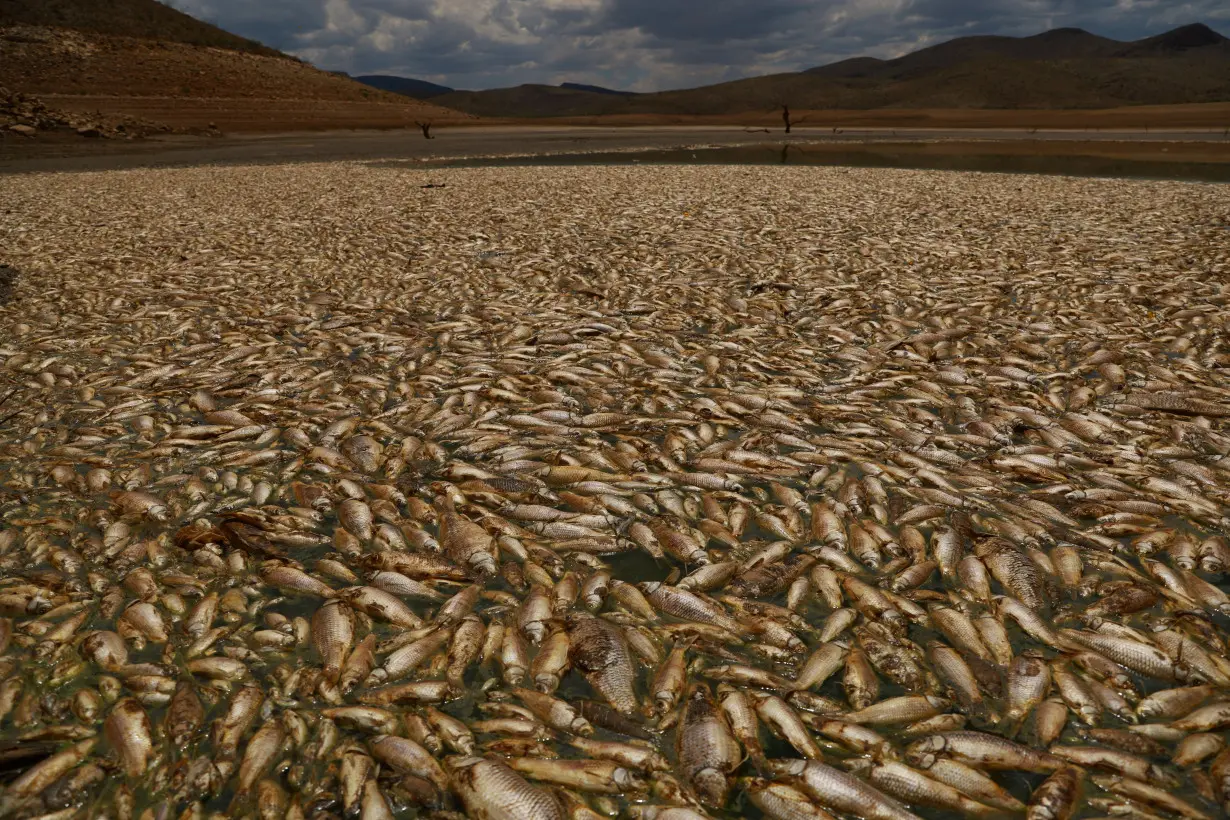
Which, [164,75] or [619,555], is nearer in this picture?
[619,555]

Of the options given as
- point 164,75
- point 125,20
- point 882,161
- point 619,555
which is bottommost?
point 619,555

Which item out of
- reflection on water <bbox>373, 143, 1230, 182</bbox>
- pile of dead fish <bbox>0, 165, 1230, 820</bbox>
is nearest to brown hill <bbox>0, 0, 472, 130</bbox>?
reflection on water <bbox>373, 143, 1230, 182</bbox>

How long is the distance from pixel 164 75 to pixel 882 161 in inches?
2406

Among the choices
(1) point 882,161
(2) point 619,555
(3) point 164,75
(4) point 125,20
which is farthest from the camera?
(4) point 125,20

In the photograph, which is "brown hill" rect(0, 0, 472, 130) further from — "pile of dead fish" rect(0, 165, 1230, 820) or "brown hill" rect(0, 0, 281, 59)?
"pile of dead fish" rect(0, 165, 1230, 820)

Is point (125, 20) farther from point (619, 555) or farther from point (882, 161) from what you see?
point (619, 555)

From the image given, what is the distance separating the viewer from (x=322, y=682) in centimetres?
320

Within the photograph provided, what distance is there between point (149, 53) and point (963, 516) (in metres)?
80.2

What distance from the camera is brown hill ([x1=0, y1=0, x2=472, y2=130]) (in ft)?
177

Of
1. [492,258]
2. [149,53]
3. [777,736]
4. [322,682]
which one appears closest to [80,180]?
[492,258]

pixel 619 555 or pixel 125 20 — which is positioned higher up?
pixel 125 20

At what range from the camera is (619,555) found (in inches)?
167

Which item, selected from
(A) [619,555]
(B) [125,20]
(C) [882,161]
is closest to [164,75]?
(B) [125,20]

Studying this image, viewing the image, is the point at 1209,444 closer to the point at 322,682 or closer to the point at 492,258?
the point at 322,682
